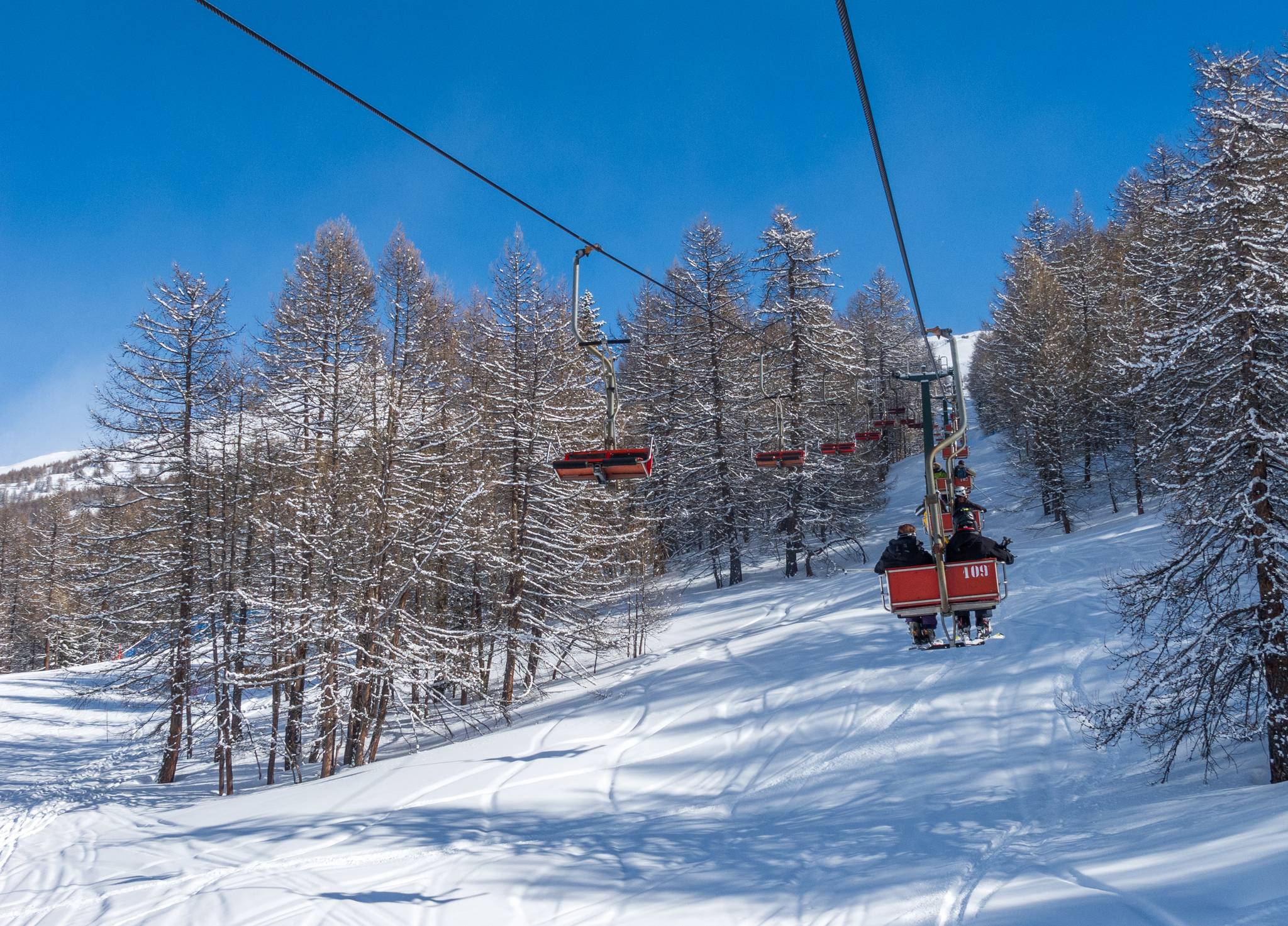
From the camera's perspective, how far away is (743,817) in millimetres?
14195

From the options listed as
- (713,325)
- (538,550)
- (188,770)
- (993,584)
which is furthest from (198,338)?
A: (993,584)

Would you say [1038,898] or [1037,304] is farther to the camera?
[1037,304]

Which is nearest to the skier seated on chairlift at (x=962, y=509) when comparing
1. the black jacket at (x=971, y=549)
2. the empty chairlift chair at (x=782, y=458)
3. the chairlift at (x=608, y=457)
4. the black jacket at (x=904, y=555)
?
the black jacket at (x=971, y=549)

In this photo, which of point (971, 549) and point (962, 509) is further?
point (962, 509)

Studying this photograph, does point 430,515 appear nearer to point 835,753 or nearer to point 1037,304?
point 835,753

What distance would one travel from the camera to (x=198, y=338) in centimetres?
2164

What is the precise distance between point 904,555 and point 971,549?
2.66 ft

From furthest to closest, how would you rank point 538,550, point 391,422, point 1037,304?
point 1037,304
point 538,550
point 391,422

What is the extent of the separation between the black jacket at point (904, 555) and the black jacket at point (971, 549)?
26 centimetres

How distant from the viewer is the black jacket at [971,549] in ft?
31.9

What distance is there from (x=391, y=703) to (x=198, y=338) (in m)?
11.6

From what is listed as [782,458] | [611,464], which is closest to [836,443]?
[782,458]

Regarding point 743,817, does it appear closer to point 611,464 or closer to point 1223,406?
point 611,464

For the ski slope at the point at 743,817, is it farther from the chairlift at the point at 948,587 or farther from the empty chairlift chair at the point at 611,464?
the empty chairlift chair at the point at 611,464
